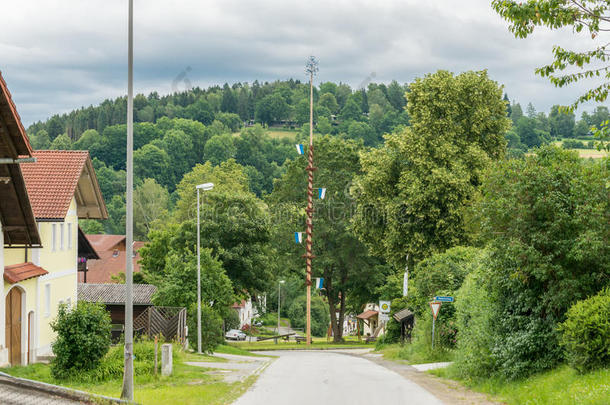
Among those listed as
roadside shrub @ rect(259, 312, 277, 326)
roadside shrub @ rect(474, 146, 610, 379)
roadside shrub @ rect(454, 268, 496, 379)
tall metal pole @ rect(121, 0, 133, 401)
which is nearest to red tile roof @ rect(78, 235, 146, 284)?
roadside shrub @ rect(259, 312, 277, 326)

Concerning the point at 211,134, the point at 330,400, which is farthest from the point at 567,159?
the point at 211,134

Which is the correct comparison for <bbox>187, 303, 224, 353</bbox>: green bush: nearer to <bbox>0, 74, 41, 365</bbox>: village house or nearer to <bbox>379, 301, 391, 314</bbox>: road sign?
<bbox>379, 301, 391, 314</bbox>: road sign

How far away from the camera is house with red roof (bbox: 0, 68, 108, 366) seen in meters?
19.8

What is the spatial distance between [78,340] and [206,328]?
1654 cm

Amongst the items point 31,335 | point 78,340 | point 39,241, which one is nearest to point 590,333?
point 78,340

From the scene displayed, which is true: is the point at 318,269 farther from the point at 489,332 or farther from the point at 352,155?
the point at 489,332

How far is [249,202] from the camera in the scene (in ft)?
175

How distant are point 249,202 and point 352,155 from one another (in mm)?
9039

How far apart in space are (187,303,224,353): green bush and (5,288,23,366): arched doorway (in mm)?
10827

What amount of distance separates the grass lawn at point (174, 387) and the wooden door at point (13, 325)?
7.33 ft

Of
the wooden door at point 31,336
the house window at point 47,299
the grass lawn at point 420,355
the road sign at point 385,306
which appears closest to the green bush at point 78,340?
the wooden door at point 31,336

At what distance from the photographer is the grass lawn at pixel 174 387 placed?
1650cm

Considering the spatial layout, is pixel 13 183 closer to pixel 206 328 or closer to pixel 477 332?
pixel 477 332

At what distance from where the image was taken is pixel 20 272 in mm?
24125
